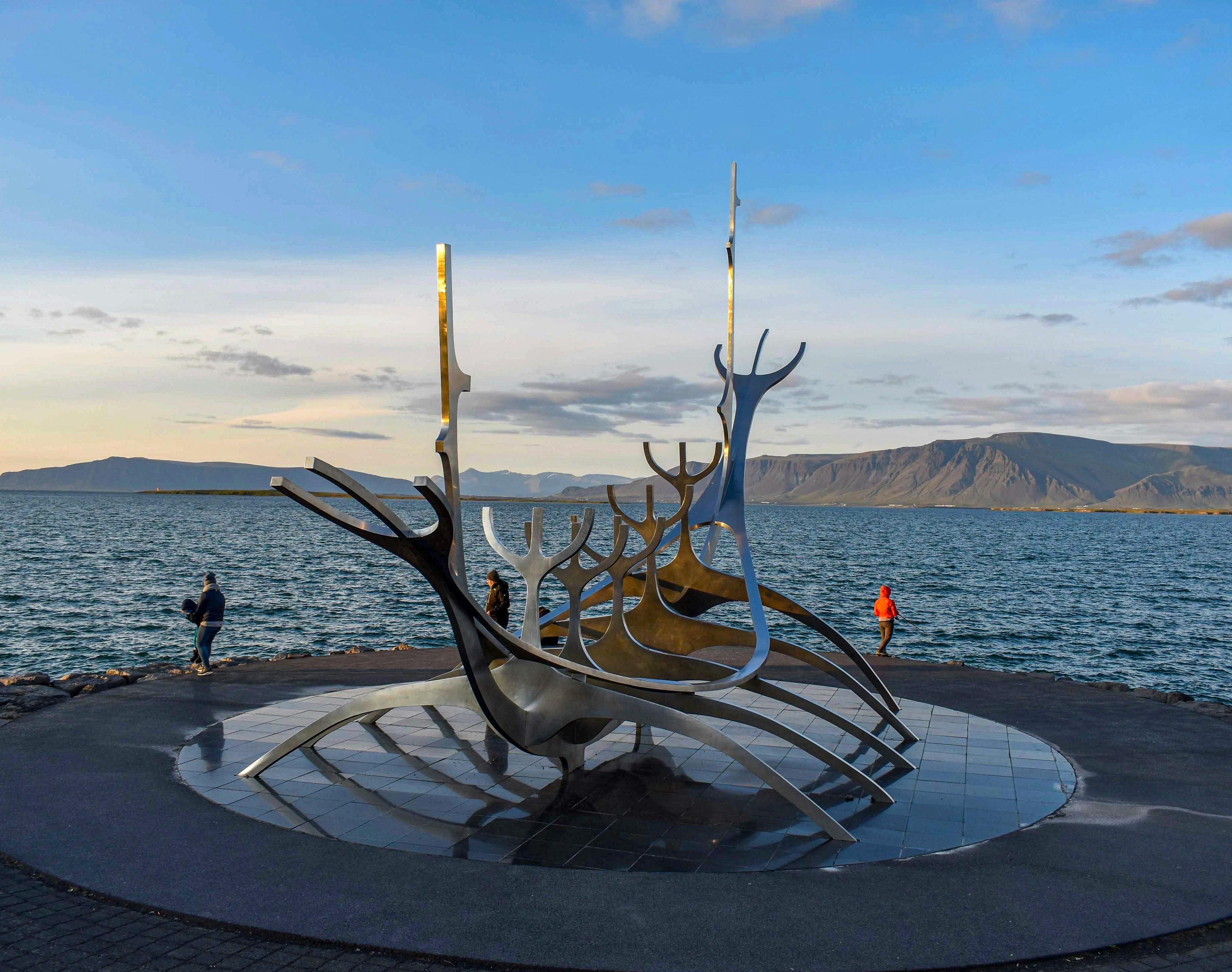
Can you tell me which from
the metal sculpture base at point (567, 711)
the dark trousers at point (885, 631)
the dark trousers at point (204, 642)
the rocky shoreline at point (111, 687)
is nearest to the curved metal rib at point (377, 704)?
the metal sculpture base at point (567, 711)

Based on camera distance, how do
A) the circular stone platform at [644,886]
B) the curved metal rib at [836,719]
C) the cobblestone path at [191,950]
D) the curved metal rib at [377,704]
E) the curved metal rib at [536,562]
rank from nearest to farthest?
1. the cobblestone path at [191,950]
2. the circular stone platform at [644,886]
3. the curved metal rib at [377,704]
4. the curved metal rib at [536,562]
5. the curved metal rib at [836,719]

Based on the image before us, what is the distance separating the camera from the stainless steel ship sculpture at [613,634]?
9.39 metres

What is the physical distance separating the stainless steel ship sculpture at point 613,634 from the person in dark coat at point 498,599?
0.81 m

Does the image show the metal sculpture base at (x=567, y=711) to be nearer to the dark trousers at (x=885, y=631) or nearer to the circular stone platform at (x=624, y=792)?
the circular stone platform at (x=624, y=792)

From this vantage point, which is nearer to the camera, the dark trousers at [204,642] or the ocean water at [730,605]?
the dark trousers at [204,642]

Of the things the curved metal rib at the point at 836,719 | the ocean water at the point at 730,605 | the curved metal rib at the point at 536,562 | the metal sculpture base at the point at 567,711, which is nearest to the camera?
the metal sculpture base at the point at 567,711

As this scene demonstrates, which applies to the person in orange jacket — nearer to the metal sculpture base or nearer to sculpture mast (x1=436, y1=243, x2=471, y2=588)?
the metal sculpture base

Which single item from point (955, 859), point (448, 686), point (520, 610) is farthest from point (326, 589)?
point (955, 859)

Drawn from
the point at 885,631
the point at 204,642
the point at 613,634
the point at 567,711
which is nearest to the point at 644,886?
the point at 567,711

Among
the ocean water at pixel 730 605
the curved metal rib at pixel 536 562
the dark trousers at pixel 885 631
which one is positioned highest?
the curved metal rib at pixel 536 562

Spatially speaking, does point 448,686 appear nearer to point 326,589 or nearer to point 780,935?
point 780,935

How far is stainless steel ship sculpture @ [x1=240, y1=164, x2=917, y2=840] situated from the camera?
9.39 m

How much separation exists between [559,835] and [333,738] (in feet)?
15.6

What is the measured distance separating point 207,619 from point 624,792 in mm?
9686
